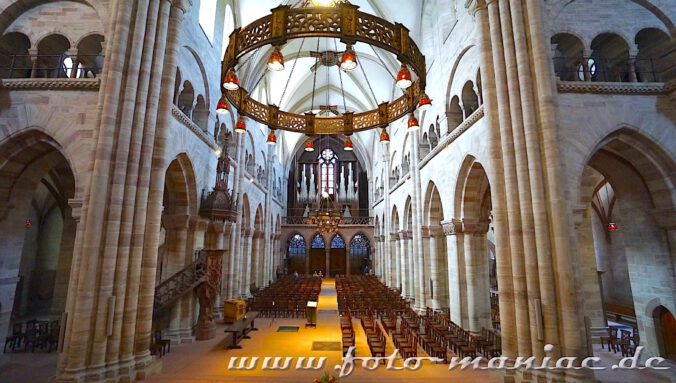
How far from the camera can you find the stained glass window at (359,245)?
37.0 metres

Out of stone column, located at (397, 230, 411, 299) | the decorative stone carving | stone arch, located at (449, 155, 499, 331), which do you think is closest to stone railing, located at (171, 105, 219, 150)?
stone arch, located at (449, 155, 499, 331)

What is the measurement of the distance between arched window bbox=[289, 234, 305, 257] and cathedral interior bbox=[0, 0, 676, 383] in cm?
2247

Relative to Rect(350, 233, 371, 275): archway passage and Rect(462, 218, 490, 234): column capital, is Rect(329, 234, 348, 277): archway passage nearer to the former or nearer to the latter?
Rect(350, 233, 371, 275): archway passage

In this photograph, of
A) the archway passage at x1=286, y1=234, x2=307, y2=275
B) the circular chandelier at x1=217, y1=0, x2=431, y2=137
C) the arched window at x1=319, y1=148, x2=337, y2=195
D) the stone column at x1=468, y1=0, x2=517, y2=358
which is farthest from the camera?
the arched window at x1=319, y1=148, x2=337, y2=195

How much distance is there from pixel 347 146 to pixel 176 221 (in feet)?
22.1

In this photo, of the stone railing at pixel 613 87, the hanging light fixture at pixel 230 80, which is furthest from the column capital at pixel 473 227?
the hanging light fixture at pixel 230 80

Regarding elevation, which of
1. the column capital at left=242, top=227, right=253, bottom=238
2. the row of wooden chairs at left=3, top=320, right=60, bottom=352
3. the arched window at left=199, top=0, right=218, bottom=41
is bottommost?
the row of wooden chairs at left=3, top=320, right=60, bottom=352

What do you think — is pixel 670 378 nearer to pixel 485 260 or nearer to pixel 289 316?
pixel 485 260

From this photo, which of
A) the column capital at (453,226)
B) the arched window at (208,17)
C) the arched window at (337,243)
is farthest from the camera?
the arched window at (337,243)

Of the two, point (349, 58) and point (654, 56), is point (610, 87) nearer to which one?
point (654, 56)

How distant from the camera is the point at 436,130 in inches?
579

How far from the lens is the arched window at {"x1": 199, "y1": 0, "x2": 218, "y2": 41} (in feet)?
42.2

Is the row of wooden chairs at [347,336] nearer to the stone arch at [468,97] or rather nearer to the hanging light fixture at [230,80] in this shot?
the hanging light fixture at [230,80]

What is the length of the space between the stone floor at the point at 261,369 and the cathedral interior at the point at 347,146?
9cm
